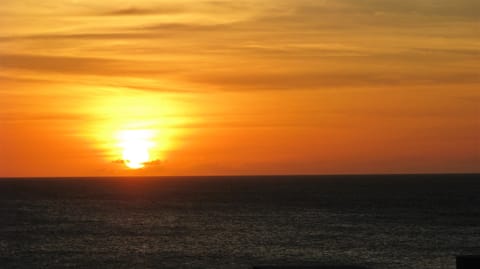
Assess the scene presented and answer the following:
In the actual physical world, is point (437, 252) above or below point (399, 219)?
below

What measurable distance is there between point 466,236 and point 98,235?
53913mm

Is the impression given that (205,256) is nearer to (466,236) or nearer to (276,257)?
(276,257)

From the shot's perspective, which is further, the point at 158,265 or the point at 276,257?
the point at 276,257

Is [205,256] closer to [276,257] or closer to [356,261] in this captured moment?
[276,257]

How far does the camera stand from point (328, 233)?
140750mm

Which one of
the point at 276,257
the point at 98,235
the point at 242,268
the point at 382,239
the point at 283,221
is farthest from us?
the point at 283,221

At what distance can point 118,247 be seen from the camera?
117688 millimetres

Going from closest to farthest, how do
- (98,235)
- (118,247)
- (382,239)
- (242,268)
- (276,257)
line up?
1. (242,268)
2. (276,257)
3. (118,247)
4. (382,239)
5. (98,235)

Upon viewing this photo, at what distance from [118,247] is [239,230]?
31.4 metres

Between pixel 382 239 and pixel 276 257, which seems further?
pixel 382 239

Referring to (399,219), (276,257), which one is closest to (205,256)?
(276,257)

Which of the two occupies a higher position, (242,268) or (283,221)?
(283,221)

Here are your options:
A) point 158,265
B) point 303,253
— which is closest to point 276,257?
point 303,253

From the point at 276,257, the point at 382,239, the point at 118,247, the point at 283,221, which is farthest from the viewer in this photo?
the point at 283,221
